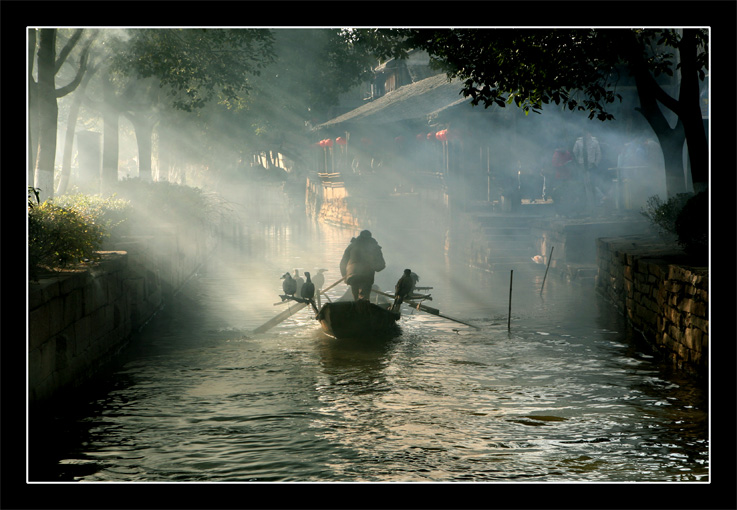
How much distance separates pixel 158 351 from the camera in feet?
43.4

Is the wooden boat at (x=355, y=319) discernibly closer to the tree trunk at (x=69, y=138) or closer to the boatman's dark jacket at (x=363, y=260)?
the boatman's dark jacket at (x=363, y=260)

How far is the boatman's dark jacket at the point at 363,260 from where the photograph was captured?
51.0 feet

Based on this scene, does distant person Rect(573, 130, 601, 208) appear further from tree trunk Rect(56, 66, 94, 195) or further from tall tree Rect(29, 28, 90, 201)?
tree trunk Rect(56, 66, 94, 195)

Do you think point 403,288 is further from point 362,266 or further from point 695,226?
point 695,226

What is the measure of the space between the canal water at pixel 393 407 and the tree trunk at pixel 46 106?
11.4 ft

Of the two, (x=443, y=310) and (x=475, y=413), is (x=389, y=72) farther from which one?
(x=475, y=413)

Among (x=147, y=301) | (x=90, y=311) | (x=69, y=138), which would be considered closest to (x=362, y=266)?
(x=147, y=301)

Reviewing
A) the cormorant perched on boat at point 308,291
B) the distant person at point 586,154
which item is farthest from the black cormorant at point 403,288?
the distant person at point 586,154

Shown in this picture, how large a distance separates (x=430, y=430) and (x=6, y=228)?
14.8 ft

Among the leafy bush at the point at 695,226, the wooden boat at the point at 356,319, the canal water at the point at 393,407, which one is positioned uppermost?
the leafy bush at the point at 695,226

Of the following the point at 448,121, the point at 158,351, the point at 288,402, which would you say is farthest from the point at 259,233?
the point at 288,402

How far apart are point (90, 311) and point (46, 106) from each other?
7225 millimetres

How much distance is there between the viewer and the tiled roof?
32.6 m

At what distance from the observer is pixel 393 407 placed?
31.6ft
